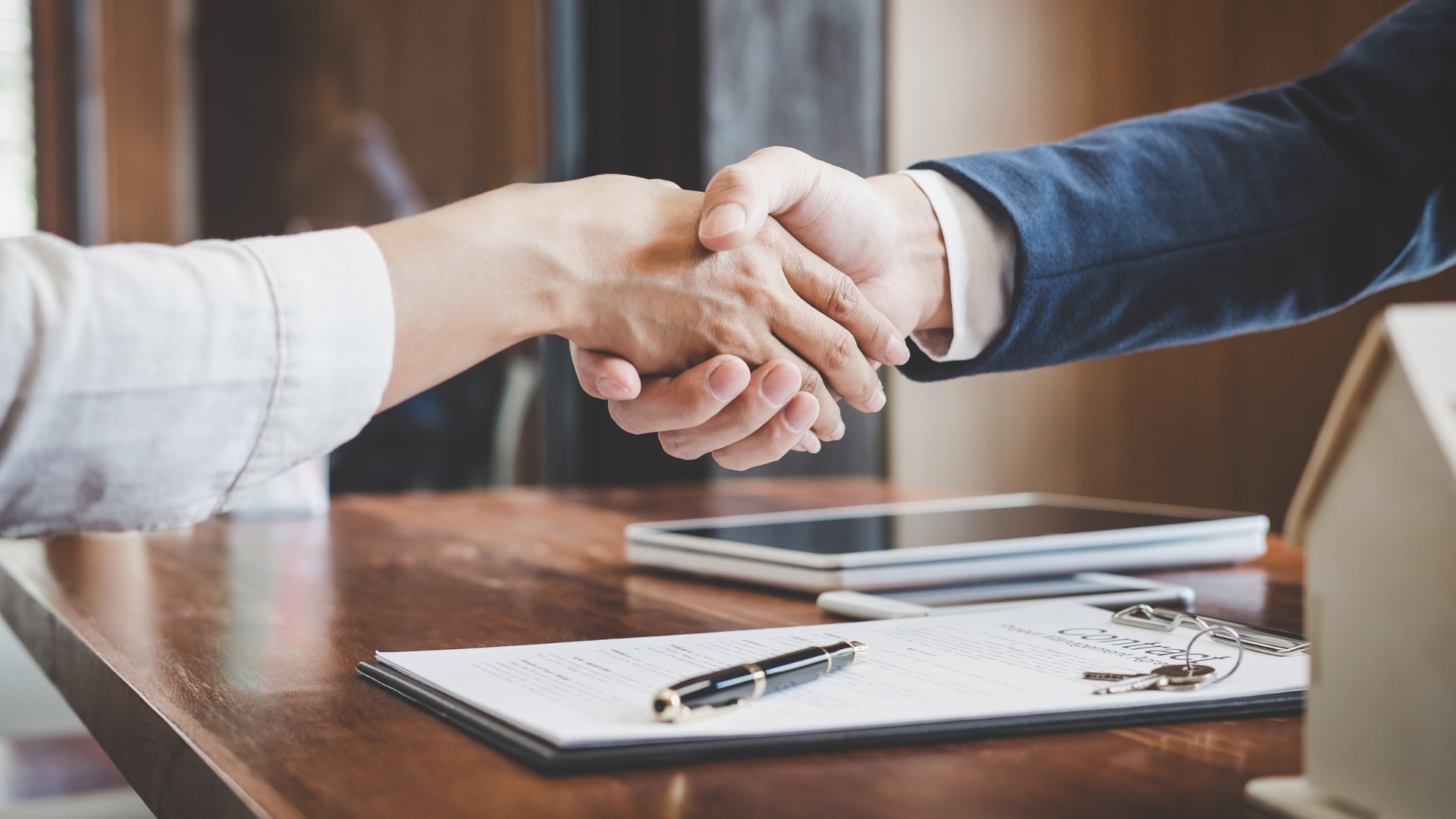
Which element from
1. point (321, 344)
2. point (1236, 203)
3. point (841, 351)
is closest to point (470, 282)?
point (321, 344)

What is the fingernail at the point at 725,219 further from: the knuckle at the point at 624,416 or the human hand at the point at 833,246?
the knuckle at the point at 624,416

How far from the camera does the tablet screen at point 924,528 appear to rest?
854 millimetres

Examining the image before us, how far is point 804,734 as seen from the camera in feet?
1.45

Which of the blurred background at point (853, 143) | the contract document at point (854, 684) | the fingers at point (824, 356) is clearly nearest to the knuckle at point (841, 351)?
the fingers at point (824, 356)

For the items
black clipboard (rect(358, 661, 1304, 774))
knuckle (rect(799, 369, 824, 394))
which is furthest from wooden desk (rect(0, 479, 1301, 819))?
knuckle (rect(799, 369, 824, 394))

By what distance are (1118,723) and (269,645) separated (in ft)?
1.49

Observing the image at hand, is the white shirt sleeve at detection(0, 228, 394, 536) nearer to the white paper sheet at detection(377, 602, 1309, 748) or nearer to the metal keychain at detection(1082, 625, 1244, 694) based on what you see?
the white paper sheet at detection(377, 602, 1309, 748)

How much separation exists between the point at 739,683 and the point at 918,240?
1.91 feet

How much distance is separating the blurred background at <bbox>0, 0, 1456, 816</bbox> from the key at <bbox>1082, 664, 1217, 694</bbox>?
3.82 ft

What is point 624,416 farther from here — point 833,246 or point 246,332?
point 246,332

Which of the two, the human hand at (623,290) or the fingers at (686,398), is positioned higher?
the human hand at (623,290)

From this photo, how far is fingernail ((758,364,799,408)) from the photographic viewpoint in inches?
35.9

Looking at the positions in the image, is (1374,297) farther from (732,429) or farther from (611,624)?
(611,624)

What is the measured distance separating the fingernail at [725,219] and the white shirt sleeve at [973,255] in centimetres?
22
